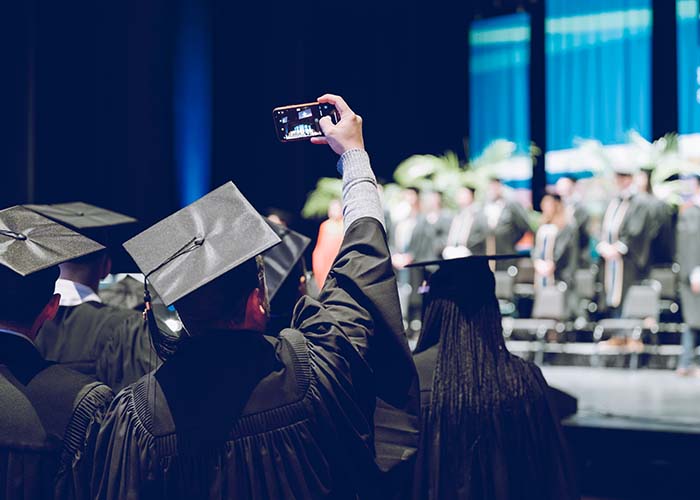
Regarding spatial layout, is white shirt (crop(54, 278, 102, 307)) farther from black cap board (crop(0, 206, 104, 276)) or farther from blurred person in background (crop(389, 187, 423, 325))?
blurred person in background (crop(389, 187, 423, 325))

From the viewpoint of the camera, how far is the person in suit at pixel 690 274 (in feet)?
26.4

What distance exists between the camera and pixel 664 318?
9578 millimetres

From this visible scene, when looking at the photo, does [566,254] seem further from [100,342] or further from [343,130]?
[343,130]

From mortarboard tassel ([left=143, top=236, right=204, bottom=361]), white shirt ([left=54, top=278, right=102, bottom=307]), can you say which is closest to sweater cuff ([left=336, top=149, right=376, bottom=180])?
mortarboard tassel ([left=143, top=236, right=204, bottom=361])

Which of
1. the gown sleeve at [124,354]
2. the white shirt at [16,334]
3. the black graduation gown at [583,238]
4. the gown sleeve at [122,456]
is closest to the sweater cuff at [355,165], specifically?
the gown sleeve at [122,456]

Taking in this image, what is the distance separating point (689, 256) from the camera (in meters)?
8.16

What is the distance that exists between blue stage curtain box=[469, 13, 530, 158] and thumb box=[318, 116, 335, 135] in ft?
36.1

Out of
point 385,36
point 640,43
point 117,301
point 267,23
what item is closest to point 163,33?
point 267,23

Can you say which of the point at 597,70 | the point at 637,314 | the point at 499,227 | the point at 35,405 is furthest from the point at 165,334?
the point at 597,70

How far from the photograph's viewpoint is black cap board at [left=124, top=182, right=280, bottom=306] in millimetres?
1555

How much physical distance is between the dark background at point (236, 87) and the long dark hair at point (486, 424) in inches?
264

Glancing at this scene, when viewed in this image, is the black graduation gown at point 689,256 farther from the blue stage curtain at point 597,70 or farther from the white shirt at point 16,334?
the white shirt at point 16,334

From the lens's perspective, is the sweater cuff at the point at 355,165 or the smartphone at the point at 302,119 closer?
the sweater cuff at the point at 355,165

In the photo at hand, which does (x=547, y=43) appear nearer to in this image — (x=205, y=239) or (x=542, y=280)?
(x=542, y=280)
